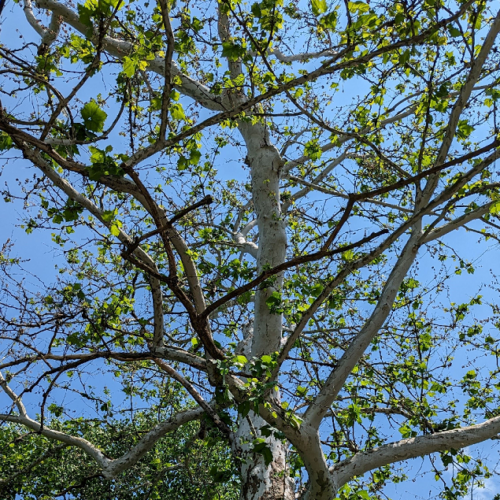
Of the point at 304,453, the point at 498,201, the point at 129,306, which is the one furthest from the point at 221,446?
the point at 498,201

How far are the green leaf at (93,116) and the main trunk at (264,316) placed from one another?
1781 millimetres

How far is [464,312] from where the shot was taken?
18.8ft

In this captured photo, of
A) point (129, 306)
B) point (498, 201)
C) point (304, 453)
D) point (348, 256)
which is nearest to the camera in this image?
point (304, 453)

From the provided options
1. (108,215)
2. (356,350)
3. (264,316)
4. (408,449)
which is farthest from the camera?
(264,316)

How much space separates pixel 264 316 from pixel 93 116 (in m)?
2.86

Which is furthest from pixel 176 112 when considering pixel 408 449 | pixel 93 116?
pixel 408 449

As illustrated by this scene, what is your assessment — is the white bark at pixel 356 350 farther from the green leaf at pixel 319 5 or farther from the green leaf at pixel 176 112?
the green leaf at pixel 176 112

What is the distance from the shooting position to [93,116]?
Answer: 264 cm

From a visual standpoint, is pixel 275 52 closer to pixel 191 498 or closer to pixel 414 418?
pixel 414 418

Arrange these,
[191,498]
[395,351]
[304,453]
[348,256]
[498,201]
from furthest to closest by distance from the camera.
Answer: [191,498], [395,351], [348,256], [498,201], [304,453]

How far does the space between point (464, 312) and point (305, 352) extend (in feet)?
7.31

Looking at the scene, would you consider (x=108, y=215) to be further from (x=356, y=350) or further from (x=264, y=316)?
(x=356, y=350)

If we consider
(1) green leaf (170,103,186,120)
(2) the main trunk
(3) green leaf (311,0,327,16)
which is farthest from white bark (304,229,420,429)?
→ (1) green leaf (170,103,186,120)

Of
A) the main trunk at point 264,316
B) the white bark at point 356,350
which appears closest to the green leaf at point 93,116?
the main trunk at point 264,316
